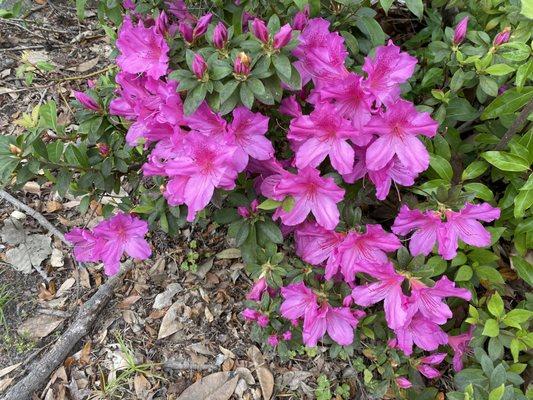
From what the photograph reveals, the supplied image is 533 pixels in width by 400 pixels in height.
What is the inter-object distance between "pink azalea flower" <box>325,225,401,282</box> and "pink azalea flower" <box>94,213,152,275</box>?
0.75 meters

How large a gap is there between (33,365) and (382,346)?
5.28 feet

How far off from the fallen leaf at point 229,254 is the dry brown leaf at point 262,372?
476 mm

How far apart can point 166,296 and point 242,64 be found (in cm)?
148

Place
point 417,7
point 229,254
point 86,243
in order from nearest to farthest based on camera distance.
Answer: point 417,7
point 86,243
point 229,254

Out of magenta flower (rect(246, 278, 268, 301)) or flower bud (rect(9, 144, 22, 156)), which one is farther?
magenta flower (rect(246, 278, 268, 301))

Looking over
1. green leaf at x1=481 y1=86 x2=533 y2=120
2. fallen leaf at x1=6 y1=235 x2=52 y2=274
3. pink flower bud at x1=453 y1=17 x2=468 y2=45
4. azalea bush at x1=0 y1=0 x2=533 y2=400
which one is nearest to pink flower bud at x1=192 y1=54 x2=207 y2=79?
azalea bush at x1=0 y1=0 x2=533 y2=400

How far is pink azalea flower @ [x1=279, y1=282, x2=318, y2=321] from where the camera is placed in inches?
78.3

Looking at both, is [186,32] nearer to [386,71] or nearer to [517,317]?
[386,71]

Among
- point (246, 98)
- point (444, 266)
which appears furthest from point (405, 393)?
point (246, 98)

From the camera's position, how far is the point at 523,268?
7.34ft

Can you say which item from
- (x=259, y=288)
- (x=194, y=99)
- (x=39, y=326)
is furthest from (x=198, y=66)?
(x=39, y=326)

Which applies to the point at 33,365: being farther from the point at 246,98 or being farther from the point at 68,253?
the point at 246,98

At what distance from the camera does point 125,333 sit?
102 inches

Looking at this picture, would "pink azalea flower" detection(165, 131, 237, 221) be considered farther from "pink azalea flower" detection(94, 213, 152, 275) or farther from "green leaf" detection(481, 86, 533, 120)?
"green leaf" detection(481, 86, 533, 120)
